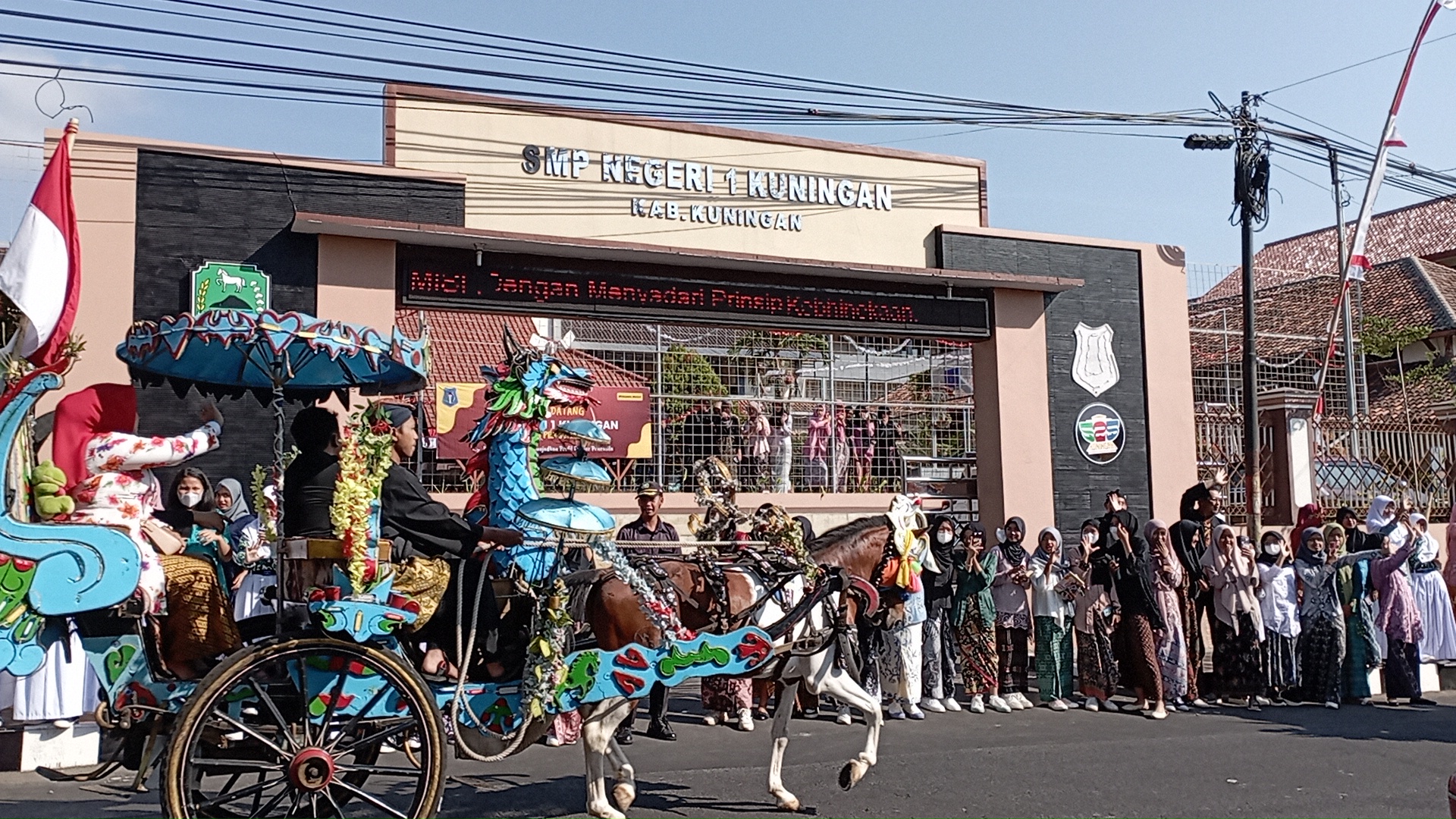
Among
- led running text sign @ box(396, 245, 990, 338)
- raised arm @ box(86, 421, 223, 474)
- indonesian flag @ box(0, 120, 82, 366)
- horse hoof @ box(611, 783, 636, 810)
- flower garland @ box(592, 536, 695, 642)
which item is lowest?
horse hoof @ box(611, 783, 636, 810)

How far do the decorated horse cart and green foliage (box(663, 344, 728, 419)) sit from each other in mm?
8706

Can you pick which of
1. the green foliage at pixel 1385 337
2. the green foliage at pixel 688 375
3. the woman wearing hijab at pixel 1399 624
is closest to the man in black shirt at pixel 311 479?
the green foliage at pixel 688 375

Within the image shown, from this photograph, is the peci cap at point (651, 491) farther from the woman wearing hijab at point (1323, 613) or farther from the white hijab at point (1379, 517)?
the white hijab at point (1379, 517)

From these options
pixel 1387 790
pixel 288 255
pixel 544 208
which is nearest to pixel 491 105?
pixel 544 208

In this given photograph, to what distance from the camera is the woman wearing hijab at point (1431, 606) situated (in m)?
12.2

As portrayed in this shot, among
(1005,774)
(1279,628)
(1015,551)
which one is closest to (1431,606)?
(1279,628)

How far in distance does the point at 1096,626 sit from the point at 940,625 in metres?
1.46

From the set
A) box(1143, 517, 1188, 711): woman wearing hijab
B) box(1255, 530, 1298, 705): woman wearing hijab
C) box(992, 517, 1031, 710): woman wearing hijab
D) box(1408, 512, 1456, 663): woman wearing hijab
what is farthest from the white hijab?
box(992, 517, 1031, 710): woman wearing hijab

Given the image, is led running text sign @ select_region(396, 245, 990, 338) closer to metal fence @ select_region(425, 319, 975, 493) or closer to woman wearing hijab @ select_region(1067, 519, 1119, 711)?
metal fence @ select_region(425, 319, 975, 493)

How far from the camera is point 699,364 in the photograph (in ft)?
52.3

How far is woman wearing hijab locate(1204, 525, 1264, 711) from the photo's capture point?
1123cm

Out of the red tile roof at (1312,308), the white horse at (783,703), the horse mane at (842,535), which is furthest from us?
the red tile roof at (1312,308)

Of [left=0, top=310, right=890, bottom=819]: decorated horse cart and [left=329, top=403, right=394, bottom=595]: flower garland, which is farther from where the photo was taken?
[left=329, top=403, right=394, bottom=595]: flower garland

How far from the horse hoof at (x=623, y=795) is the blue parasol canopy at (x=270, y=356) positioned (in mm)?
2539
